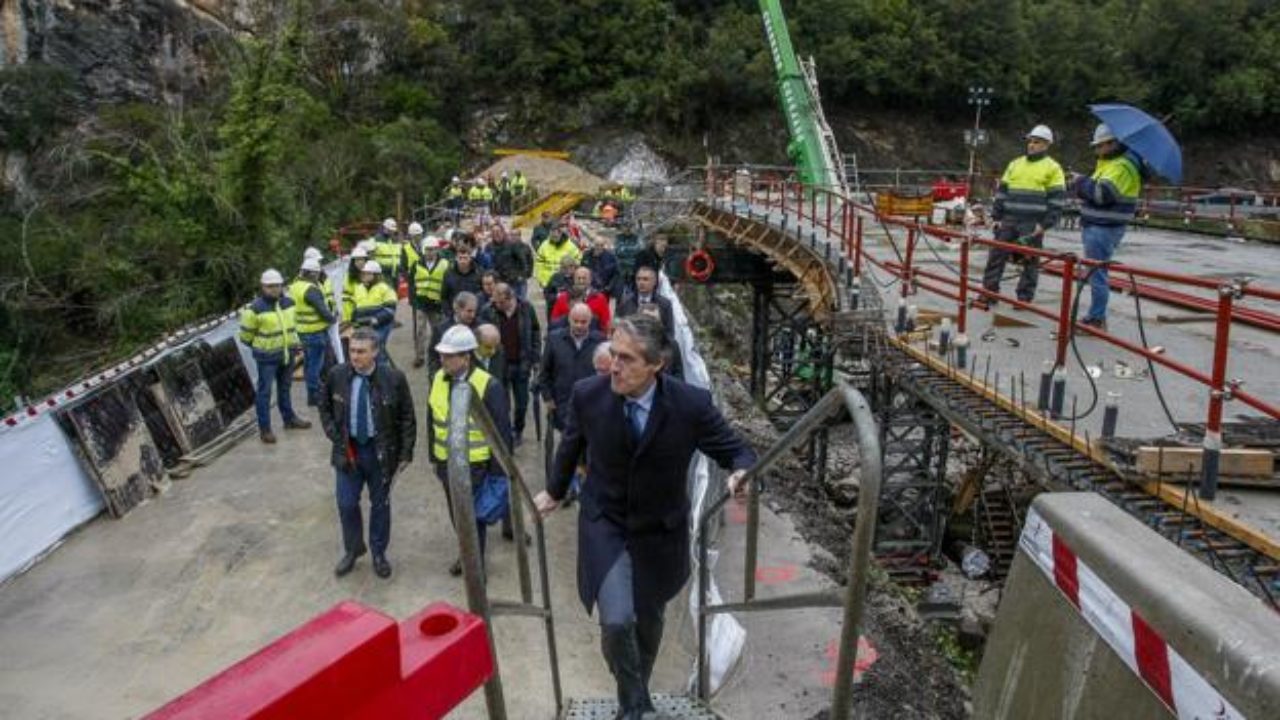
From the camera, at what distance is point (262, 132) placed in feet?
59.3

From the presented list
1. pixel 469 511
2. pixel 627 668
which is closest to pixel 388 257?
pixel 627 668

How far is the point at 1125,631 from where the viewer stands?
5.76ft

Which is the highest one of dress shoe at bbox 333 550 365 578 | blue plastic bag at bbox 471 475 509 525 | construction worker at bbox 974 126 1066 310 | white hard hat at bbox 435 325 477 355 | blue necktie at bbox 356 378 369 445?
construction worker at bbox 974 126 1066 310

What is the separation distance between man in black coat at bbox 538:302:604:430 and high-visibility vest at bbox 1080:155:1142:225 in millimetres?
4542

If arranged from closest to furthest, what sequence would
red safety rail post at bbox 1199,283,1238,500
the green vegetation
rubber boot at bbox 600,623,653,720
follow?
rubber boot at bbox 600,623,653,720, red safety rail post at bbox 1199,283,1238,500, the green vegetation

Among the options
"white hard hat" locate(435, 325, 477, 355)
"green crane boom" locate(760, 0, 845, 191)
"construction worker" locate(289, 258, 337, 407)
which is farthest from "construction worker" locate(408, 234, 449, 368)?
"green crane boom" locate(760, 0, 845, 191)

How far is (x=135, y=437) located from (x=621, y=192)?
28.5 m

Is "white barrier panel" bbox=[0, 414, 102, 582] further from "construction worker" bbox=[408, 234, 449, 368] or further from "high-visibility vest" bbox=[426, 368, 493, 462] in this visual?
"construction worker" bbox=[408, 234, 449, 368]

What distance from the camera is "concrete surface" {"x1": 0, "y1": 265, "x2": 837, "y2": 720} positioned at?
4938 millimetres

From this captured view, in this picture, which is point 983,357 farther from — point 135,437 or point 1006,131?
point 1006,131

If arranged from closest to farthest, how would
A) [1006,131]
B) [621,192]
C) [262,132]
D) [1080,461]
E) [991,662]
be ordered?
[991,662]
[1080,461]
[262,132]
[621,192]
[1006,131]

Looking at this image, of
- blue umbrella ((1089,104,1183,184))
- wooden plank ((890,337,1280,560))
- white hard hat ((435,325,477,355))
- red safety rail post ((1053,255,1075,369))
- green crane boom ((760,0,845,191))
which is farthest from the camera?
green crane boom ((760,0,845,191))

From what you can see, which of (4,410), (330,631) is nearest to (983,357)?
(330,631)

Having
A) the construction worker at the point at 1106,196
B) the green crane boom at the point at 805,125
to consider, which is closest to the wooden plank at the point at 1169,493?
the construction worker at the point at 1106,196
